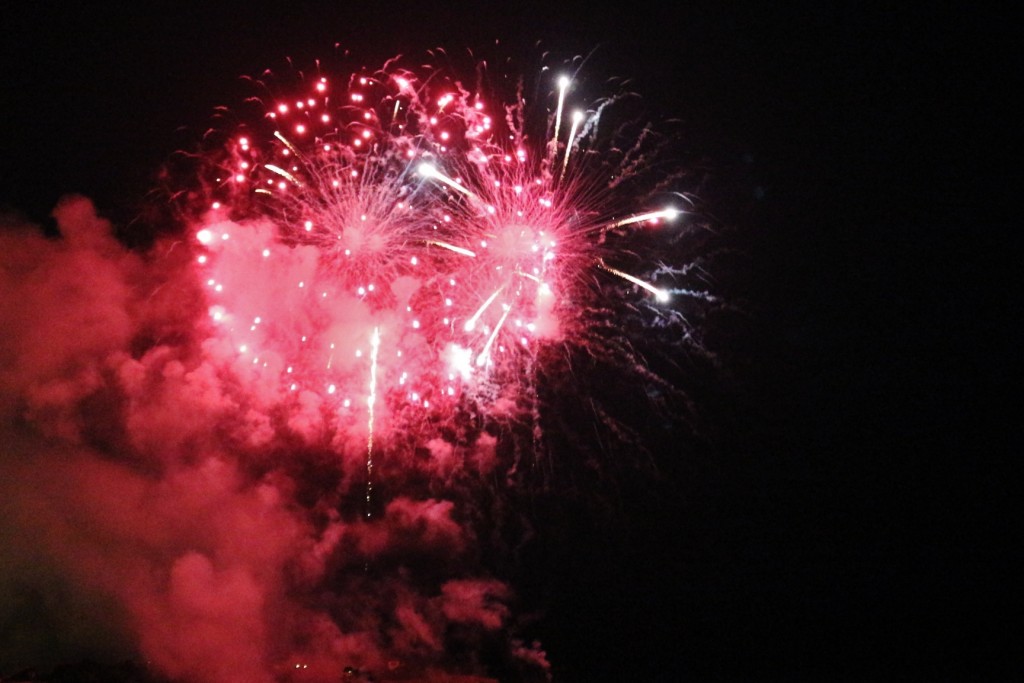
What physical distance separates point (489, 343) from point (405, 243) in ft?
5.07

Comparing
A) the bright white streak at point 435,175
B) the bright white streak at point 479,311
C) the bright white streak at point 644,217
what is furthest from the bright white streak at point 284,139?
the bright white streak at point 644,217

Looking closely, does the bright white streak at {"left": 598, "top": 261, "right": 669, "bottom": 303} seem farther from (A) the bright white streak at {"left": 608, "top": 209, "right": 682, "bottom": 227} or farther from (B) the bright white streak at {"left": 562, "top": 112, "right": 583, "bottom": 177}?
(B) the bright white streak at {"left": 562, "top": 112, "right": 583, "bottom": 177}

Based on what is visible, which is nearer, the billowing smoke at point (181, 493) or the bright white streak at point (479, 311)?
the bright white streak at point (479, 311)

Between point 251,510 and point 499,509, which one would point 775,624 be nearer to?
point 499,509

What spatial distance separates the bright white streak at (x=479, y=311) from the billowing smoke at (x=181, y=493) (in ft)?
4.71

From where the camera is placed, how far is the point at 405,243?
702 cm

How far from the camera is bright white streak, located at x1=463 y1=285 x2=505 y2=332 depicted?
703cm

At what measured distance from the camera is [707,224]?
820cm

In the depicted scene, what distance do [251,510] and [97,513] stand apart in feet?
6.72

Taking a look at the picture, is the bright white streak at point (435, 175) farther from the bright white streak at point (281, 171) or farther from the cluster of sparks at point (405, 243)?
the bright white streak at point (281, 171)

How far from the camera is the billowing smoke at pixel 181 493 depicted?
8156 millimetres

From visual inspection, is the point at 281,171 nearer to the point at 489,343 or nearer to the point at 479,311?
the point at 479,311

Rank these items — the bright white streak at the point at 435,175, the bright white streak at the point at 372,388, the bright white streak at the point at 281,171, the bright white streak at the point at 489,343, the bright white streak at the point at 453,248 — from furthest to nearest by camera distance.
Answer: the bright white streak at the point at 372,388 < the bright white streak at the point at 489,343 < the bright white streak at the point at 453,248 < the bright white streak at the point at 281,171 < the bright white streak at the point at 435,175

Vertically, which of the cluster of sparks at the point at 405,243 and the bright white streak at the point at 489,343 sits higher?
the cluster of sparks at the point at 405,243
